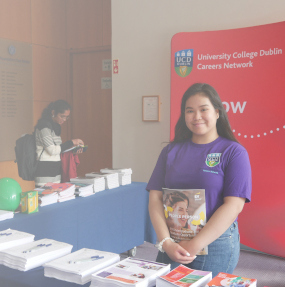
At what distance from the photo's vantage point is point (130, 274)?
1.24 meters

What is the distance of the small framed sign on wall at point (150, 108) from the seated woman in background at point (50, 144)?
37.7 inches

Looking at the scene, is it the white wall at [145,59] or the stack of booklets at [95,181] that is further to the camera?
the white wall at [145,59]

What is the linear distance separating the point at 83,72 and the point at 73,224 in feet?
11.4

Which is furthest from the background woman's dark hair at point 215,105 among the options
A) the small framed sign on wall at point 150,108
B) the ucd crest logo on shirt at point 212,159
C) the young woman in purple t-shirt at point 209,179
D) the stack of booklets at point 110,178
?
the small framed sign on wall at point 150,108

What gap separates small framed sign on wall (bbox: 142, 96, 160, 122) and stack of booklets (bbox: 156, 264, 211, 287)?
3.35 metres

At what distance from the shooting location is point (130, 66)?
15.4 ft

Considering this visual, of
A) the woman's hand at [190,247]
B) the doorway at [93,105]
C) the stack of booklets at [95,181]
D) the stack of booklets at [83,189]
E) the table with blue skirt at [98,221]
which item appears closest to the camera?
the woman's hand at [190,247]

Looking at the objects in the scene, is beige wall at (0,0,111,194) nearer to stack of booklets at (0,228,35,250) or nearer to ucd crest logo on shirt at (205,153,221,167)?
stack of booklets at (0,228,35,250)

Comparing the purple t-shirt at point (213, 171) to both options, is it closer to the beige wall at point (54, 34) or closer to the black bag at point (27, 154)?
the black bag at point (27, 154)

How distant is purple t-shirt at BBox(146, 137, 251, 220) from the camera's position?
5.25ft

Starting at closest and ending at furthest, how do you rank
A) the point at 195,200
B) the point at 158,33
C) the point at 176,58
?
the point at 195,200, the point at 176,58, the point at 158,33

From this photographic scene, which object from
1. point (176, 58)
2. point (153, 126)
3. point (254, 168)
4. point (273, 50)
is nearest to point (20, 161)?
point (153, 126)

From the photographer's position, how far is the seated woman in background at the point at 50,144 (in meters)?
3.81

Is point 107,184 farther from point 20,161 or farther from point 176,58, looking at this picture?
point 176,58
